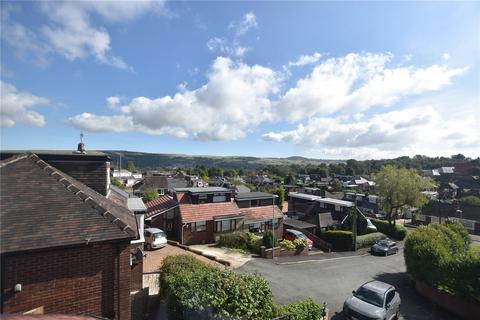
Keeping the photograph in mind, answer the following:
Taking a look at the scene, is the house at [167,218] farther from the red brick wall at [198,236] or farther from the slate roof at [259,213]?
the slate roof at [259,213]

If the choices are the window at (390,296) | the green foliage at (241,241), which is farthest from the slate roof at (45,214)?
the green foliage at (241,241)

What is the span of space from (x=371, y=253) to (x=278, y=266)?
46.6 feet

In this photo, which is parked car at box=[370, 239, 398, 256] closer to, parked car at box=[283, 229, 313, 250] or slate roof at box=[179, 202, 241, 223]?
parked car at box=[283, 229, 313, 250]

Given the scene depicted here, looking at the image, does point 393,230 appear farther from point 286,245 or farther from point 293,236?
point 286,245

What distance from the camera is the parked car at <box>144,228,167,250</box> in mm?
24350

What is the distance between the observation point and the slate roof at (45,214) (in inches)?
311

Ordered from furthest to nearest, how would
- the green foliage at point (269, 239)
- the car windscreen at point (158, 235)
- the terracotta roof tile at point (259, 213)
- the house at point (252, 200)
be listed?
1. the house at point (252, 200)
2. the terracotta roof tile at point (259, 213)
3. the green foliage at point (269, 239)
4. the car windscreen at point (158, 235)

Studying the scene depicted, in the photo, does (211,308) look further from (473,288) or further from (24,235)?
(473,288)

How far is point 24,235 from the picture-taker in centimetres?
785

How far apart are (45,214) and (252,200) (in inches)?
1077

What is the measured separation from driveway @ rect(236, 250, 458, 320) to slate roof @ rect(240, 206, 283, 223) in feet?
29.2

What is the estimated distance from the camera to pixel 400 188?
1563 inches

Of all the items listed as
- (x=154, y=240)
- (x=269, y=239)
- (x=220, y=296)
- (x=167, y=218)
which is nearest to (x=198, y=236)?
(x=167, y=218)

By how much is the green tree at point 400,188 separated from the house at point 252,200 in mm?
18168
